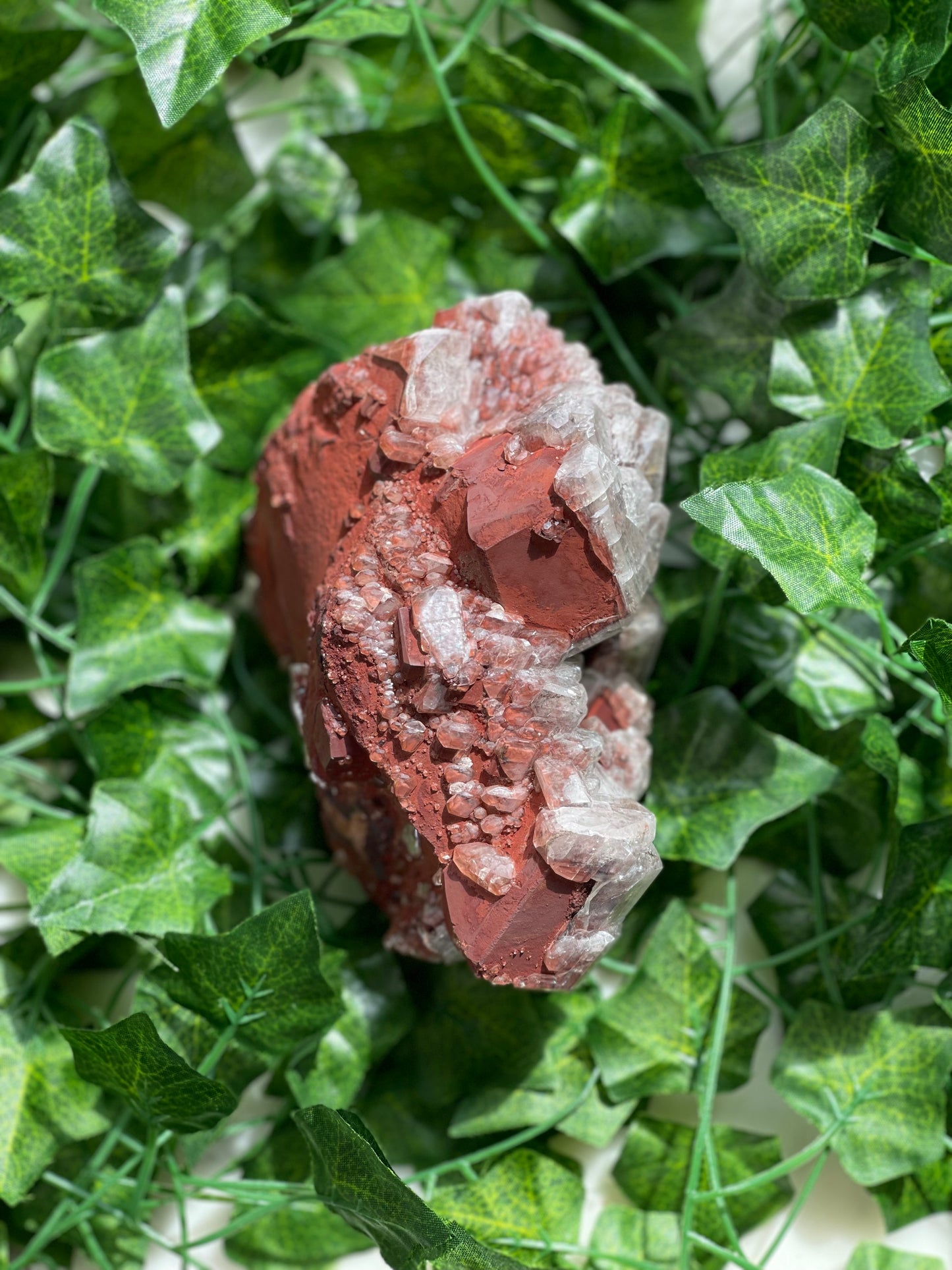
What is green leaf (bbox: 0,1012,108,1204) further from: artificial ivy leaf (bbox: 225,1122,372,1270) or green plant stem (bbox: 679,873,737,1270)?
green plant stem (bbox: 679,873,737,1270)

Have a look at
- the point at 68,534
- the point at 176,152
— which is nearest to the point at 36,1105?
the point at 68,534

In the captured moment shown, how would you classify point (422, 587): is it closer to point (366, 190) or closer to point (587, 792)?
point (587, 792)

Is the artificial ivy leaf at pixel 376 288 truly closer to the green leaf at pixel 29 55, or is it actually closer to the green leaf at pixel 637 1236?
the green leaf at pixel 29 55

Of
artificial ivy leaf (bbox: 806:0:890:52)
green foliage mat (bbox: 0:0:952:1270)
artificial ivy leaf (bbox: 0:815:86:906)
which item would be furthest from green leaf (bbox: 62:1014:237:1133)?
artificial ivy leaf (bbox: 806:0:890:52)

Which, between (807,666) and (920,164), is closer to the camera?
(920,164)

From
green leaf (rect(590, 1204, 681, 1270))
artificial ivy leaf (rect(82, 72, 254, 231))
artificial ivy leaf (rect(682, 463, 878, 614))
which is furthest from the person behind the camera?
artificial ivy leaf (rect(82, 72, 254, 231))

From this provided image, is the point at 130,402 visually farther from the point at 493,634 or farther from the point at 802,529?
the point at 802,529

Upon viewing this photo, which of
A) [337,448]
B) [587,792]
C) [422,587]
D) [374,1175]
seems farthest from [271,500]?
[374,1175]
